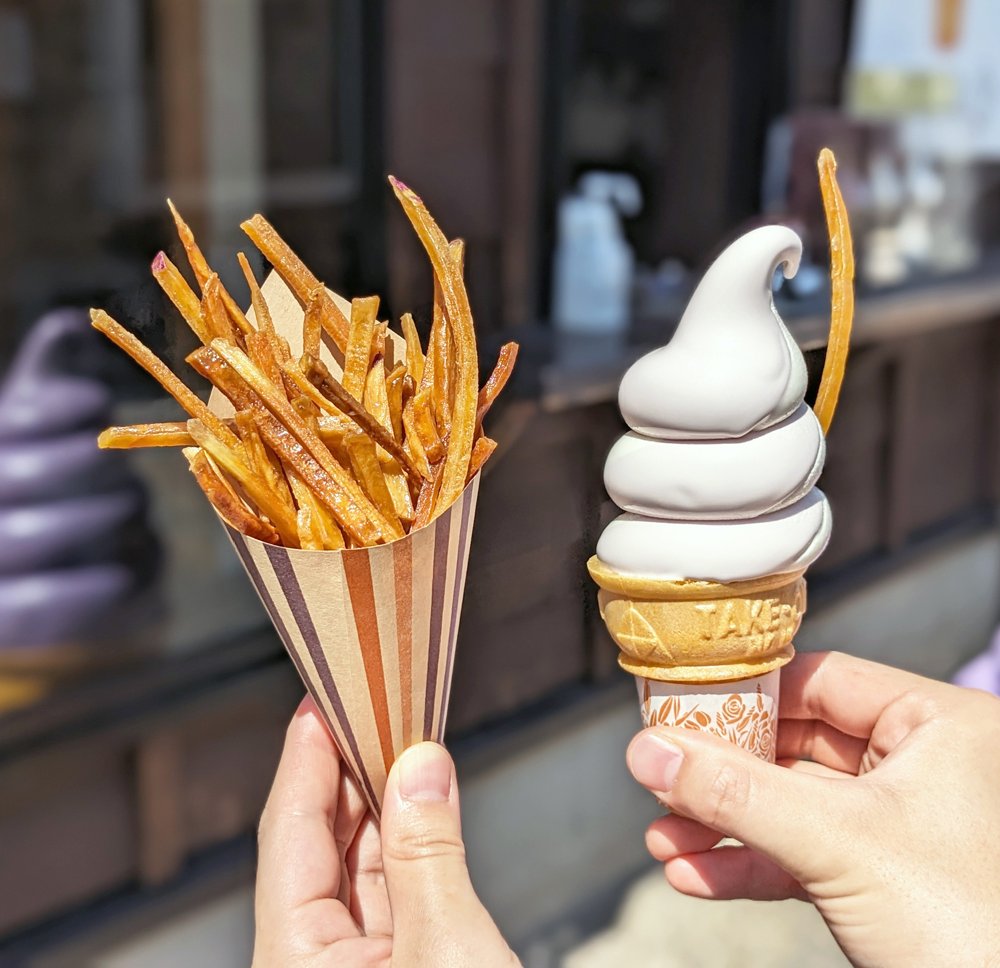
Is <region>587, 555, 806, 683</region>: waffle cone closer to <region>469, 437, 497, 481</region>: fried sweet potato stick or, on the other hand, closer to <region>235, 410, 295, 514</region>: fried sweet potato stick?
<region>469, 437, 497, 481</region>: fried sweet potato stick

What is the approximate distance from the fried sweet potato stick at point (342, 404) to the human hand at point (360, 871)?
0.37 meters

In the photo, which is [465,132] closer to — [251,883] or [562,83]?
[562,83]

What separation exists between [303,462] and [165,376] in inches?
6.5

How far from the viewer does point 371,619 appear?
1288 mm

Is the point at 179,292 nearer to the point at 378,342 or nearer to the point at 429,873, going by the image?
the point at 378,342

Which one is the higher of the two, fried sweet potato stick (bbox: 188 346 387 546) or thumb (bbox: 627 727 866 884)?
fried sweet potato stick (bbox: 188 346 387 546)

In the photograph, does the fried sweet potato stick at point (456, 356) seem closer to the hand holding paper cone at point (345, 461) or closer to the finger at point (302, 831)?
the hand holding paper cone at point (345, 461)

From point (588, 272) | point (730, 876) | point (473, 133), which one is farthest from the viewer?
point (588, 272)

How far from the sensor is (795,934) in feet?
12.9

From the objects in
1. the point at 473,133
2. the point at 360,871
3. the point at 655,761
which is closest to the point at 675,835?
the point at 655,761

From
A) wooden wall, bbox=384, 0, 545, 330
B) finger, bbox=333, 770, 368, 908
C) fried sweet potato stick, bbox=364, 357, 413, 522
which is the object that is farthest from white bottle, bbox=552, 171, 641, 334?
fried sweet potato stick, bbox=364, 357, 413, 522

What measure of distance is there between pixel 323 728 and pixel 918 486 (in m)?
4.89

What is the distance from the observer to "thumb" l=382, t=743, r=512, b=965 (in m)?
1.27

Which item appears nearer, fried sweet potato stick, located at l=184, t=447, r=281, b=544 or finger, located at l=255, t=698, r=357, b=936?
fried sweet potato stick, located at l=184, t=447, r=281, b=544
